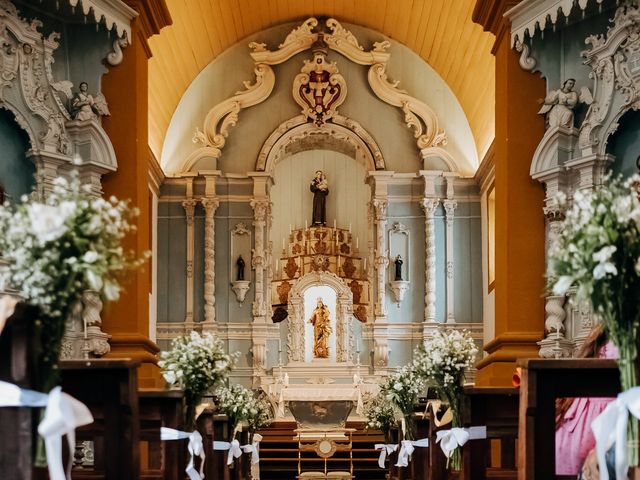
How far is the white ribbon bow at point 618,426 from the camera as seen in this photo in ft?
16.3

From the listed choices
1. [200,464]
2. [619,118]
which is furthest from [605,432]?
[619,118]

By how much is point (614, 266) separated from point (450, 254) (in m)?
15.7

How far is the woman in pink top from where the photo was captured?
23.2ft

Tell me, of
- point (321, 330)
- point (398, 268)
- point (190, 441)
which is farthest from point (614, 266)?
point (321, 330)

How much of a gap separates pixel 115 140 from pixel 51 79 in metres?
0.99

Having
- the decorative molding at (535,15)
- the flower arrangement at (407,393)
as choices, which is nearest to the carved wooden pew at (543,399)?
the decorative molding at (535,15)

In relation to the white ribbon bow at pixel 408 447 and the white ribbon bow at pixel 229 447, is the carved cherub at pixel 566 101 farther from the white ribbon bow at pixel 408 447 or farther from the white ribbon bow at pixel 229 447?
the white ribbon bow at pixel 229 447

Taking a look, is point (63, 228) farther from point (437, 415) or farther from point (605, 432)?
point (437, 415)

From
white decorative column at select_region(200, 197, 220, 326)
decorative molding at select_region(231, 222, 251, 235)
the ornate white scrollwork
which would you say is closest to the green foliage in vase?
white decorative column at select_region(200, 197, 220, 326)

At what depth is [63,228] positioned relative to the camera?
4770 mm

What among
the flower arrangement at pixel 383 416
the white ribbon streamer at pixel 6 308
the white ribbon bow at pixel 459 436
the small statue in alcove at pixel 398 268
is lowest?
the flower arrangement at pixel 383 416

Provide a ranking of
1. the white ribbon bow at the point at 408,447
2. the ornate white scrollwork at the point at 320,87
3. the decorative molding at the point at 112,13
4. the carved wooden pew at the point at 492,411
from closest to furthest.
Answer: the carved wooden pew at the point at 492,411, the decorative molding at the point at 112,13, the white ribbon bow at the point at 408,447, the ornate white scrollwork at the point at 320,87

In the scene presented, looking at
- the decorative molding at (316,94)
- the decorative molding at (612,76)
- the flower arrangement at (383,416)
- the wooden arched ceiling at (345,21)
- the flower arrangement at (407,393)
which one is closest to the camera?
the decorative molding at (612,76)

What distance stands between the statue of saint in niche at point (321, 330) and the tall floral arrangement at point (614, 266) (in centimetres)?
1559
